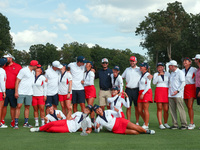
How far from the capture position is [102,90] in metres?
10.1

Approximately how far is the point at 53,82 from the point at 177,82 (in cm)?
436

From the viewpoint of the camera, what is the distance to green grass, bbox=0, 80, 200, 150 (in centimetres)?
659

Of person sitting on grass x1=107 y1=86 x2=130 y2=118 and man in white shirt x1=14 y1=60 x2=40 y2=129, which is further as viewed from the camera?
man in white shirt x1=14 y1=60 x2=40 y2=129

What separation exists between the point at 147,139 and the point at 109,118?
149 cm

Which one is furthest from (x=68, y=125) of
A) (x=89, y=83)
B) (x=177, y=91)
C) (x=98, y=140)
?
(x=177, y=91)

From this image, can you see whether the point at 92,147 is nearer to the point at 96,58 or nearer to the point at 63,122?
the point at 63,122

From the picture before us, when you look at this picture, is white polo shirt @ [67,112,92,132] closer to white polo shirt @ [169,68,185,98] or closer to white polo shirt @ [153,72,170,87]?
white polo shirt @ [153,72,170,87]

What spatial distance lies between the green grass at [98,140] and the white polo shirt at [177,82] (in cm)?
136

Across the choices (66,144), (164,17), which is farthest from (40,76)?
(164,17)

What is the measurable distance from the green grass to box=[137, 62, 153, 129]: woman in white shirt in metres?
0.83

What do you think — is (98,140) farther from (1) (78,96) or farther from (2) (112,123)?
(1) (78,96)

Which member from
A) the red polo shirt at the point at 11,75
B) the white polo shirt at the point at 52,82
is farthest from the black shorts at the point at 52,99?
the red polo shirt at the point at 11,75

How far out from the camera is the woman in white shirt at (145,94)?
30.3ft

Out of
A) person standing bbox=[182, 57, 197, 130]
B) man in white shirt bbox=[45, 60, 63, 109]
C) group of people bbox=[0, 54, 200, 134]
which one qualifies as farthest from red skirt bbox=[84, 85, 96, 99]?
person standing bbox=[182, 57, 197, 130]
